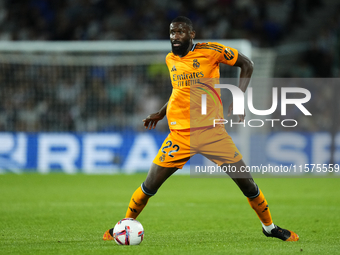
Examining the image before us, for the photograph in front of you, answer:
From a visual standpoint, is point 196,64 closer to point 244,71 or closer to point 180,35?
point 180,35

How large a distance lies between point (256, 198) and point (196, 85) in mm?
1362

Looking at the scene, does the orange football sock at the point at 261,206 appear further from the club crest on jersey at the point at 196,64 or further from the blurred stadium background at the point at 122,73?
the blurred stadium background at the point at 122,73

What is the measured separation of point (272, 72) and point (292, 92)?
3010mm

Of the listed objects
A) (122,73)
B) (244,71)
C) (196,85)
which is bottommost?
(122,73)

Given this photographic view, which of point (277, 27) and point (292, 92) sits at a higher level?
point (277, 27)

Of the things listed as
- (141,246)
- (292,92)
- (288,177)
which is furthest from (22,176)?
(141,246)

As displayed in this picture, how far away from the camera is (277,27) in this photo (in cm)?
1989

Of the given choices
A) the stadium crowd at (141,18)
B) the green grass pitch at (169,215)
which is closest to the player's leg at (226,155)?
the green grass pitch at (169,215)

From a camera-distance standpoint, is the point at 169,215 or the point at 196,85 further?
the point at 169,215

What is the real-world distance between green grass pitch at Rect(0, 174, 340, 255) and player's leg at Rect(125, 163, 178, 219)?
1.23ft

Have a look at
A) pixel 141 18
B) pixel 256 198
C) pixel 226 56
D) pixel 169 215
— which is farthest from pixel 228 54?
pixel 141 18

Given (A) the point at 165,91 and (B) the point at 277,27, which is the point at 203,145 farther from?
(B) the point at 277,27

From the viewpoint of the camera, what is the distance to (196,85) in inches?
215

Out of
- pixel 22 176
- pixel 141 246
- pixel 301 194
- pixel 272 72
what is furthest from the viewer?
pixel 272 72
